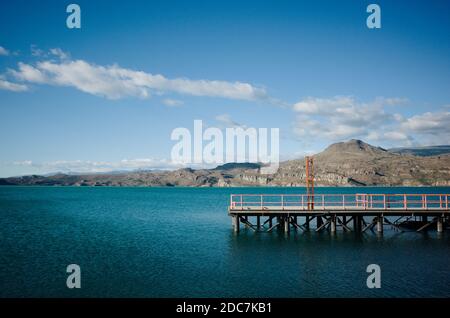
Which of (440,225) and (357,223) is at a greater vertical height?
(440,225)

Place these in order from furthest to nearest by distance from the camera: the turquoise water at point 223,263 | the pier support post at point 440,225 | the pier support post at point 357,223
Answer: the pier support post at point 357,223 < the pier support post at point 440,225 < the turquoise water at point 223,263

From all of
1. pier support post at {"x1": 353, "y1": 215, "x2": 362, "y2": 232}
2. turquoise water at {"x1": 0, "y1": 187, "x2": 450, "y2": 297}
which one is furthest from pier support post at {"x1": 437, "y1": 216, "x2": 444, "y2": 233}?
pier support post at {"x1": 353, "y1": 215, "x2": 362, "y2": 232}

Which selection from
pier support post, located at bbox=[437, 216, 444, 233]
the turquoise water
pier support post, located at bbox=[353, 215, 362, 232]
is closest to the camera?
the turquoise water

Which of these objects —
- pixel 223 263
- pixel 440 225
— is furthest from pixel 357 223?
pixel 223 263

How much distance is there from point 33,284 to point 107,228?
2572 cm

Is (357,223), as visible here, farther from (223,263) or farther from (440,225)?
(223,263)

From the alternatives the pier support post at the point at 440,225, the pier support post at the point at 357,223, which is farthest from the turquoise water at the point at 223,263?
the pier support post at the point at 357,223

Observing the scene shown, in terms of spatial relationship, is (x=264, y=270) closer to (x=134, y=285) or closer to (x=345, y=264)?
(x=345, y=264)

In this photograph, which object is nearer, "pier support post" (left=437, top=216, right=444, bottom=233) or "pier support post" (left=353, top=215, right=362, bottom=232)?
"pier support post" (left=437, top=216, right=444, bottom=233)

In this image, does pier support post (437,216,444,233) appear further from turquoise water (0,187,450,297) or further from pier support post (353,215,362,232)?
pier support post (353,215,362,232)

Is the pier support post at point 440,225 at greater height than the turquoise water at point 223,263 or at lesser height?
greater

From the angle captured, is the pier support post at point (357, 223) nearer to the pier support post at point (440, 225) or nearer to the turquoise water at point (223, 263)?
the turquoise water at point (223, 263)

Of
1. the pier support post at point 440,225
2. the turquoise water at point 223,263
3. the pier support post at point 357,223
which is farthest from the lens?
the pier support post at point 357,223
